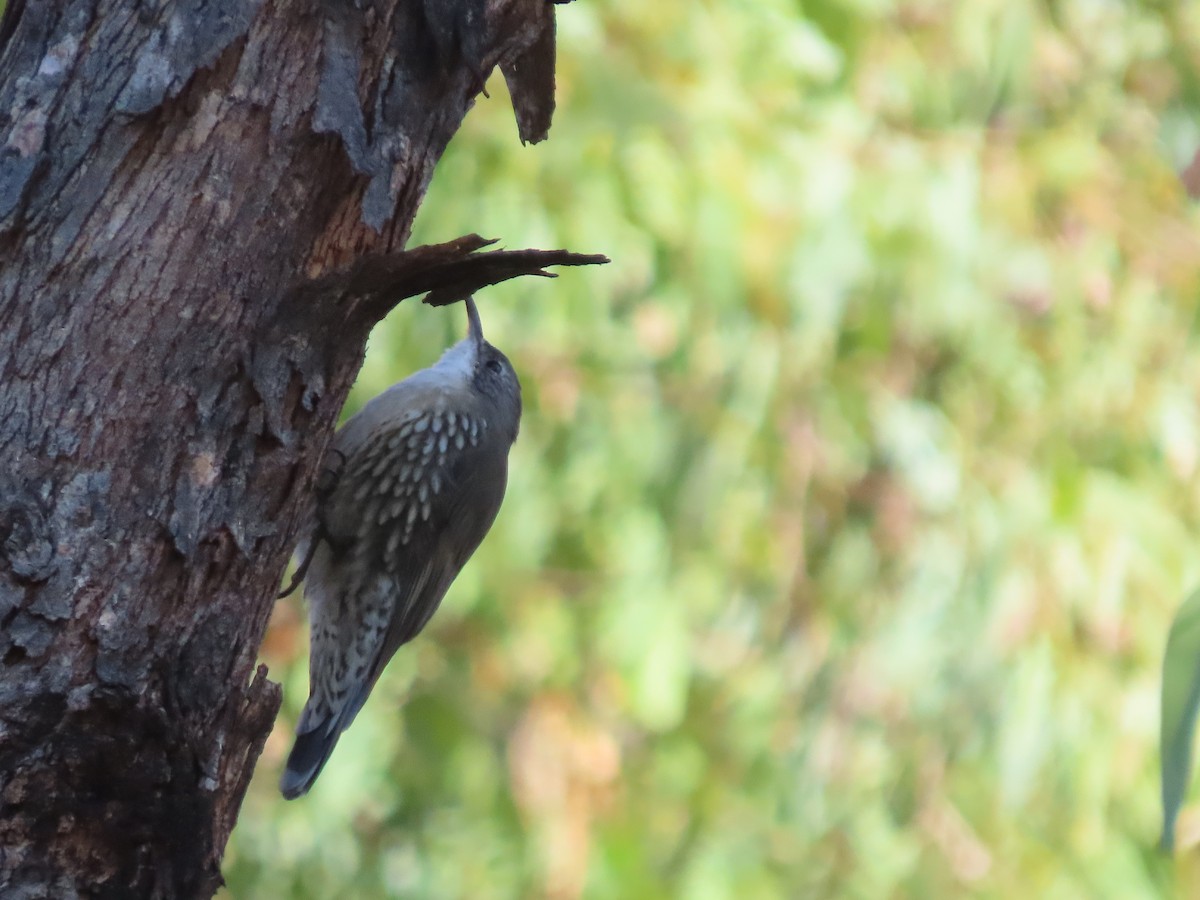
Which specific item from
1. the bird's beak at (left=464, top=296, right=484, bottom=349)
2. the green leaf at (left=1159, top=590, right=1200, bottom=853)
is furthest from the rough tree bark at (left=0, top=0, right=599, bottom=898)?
the bird's beak at (left=464, top=296, right=484, bottom=349)

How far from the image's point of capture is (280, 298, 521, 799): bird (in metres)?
3.05

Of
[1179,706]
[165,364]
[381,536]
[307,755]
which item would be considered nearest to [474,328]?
[381,536]

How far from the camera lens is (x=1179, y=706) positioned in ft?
5.05

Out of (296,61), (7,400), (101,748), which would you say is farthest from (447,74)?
(101,748)

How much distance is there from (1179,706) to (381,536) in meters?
1.86

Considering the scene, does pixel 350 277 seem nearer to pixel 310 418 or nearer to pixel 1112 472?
pixel 310 418

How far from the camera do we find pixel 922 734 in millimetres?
5008

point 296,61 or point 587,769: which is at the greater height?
point 296,61

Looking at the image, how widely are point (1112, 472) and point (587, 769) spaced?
6.30 ft

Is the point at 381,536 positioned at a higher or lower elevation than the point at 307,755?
higher

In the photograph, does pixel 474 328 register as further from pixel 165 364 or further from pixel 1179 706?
pixel 1179 706

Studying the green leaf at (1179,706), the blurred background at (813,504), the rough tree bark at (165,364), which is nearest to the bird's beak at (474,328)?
the blurred background at (813,504)

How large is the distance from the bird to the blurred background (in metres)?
1.07

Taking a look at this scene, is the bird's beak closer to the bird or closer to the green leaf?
the bird
